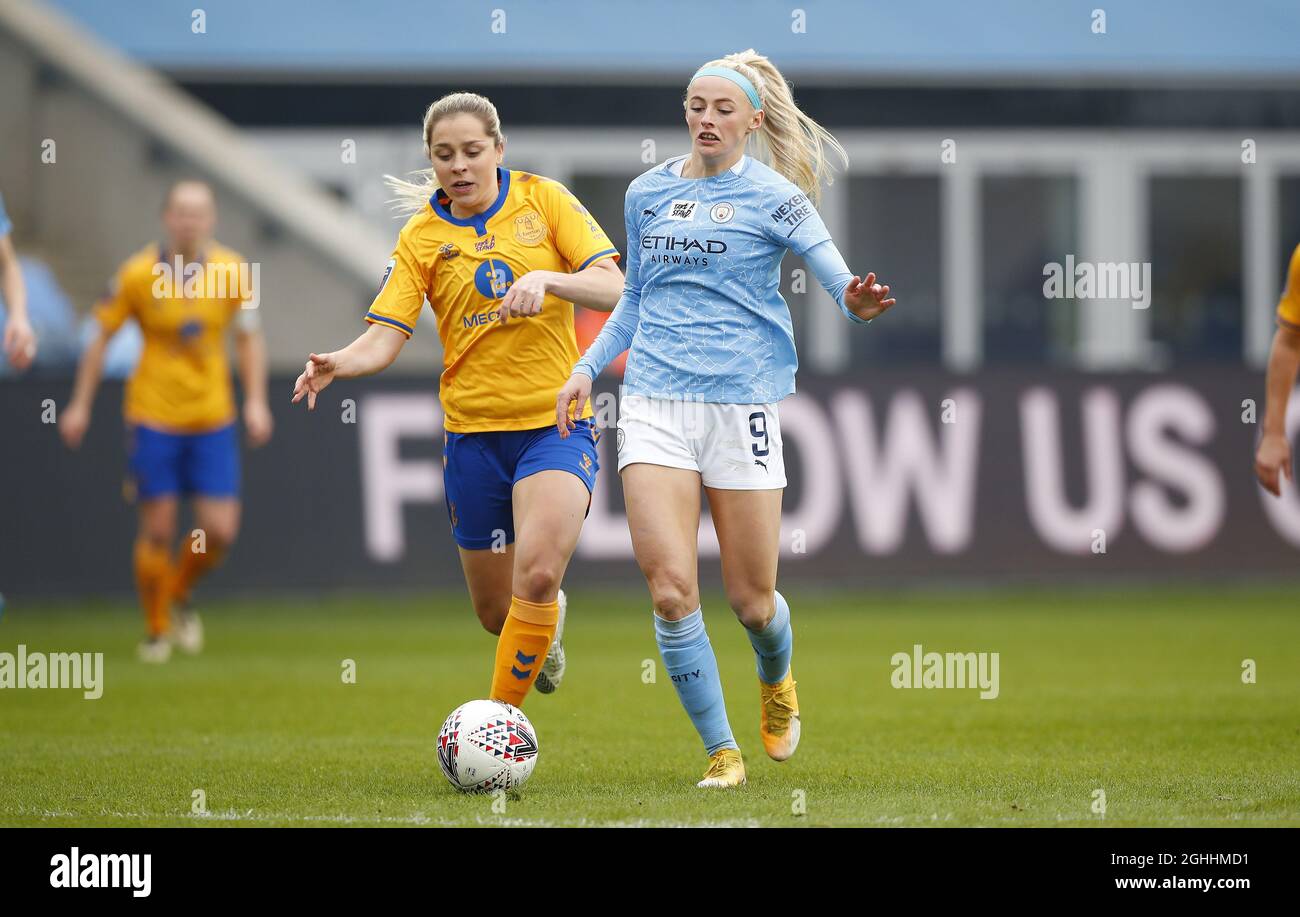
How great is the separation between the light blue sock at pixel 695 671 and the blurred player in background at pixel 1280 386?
2.17 m

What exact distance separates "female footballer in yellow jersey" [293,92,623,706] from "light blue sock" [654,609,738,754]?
1.54 ft

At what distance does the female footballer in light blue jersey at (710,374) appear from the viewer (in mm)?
6582

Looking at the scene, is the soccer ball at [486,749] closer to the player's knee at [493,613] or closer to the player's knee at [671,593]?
the player's knee at [671,593]

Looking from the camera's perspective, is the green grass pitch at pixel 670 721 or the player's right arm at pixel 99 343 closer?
the green grass pitch at pixel 670 721

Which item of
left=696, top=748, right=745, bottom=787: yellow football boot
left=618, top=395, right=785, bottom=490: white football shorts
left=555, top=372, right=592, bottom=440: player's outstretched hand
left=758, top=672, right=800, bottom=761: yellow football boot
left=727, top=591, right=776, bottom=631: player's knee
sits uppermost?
left=555, top=372, right=592, bottom=440: player's outstretched hand

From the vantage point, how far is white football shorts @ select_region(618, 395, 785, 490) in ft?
21.7

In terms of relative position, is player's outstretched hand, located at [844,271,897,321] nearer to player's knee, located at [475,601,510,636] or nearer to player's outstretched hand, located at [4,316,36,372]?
player's knee, located at [475,601,510,636]

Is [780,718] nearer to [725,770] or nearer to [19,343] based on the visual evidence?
[725,770]

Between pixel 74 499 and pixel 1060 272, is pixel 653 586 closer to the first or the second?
pixel 74 499

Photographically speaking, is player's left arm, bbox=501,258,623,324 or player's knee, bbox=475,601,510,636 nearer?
player's left arm, bbox=501,258,623,324

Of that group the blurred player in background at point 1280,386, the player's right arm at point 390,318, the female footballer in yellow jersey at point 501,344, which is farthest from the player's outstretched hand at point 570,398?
the blurred player in background at point 1280,386

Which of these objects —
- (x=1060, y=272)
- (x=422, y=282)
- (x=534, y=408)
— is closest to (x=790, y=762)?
(x=534, y=408)

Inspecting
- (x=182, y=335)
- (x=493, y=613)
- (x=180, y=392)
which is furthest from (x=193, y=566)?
(x=493, y=613)

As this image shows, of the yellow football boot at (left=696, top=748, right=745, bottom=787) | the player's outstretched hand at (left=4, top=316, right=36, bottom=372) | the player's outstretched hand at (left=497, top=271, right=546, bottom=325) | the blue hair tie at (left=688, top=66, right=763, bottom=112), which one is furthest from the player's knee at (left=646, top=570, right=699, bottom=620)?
the player's outstretched hand at (left=4, top=316, right=36, bottom=372)
